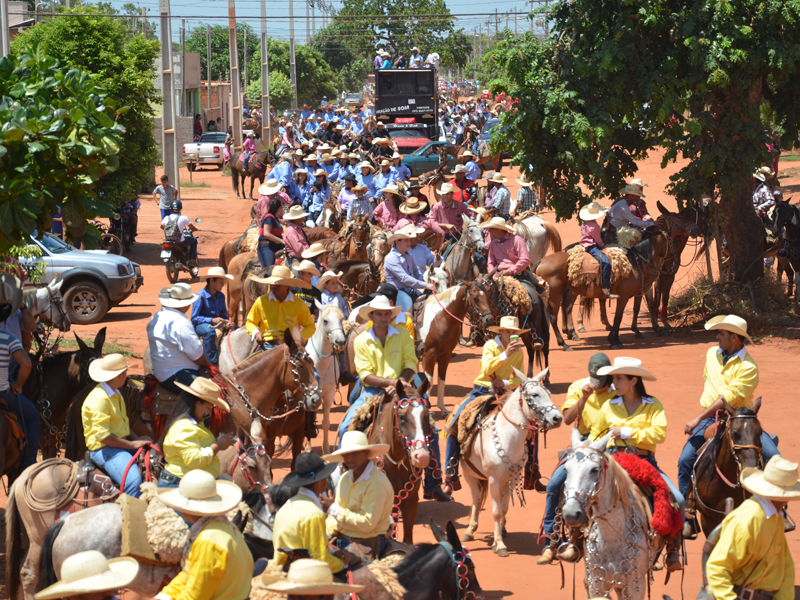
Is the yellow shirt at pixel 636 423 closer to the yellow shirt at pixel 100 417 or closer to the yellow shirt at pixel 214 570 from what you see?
the yellow shirt at pixel 214 570

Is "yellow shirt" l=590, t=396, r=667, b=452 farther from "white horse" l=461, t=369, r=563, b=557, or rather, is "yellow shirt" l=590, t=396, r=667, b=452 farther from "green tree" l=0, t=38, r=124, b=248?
"green tree" l=0, t=38, r=124, b=248

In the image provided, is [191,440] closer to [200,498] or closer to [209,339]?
[200,498]

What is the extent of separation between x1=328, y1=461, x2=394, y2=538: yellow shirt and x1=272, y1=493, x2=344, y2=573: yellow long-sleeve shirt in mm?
713

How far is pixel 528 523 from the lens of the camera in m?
9.69

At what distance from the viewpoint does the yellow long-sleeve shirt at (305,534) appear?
18.2ft

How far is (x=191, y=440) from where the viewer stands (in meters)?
6.93

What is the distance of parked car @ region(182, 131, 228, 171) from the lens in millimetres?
51422

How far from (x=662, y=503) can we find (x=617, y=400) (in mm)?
919

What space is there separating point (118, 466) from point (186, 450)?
2.78ft

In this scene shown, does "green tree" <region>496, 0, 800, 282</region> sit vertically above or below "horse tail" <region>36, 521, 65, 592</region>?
above

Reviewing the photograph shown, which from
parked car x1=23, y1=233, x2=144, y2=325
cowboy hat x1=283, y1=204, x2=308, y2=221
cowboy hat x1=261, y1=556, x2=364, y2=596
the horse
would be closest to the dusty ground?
parked car x1=23, y1=233, x2=144, y2=325

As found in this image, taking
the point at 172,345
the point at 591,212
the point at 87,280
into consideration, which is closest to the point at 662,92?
the point at 591,212

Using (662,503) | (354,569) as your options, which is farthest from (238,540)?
(662,503)

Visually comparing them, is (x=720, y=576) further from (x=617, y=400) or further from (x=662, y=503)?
(x=617, y=400)
